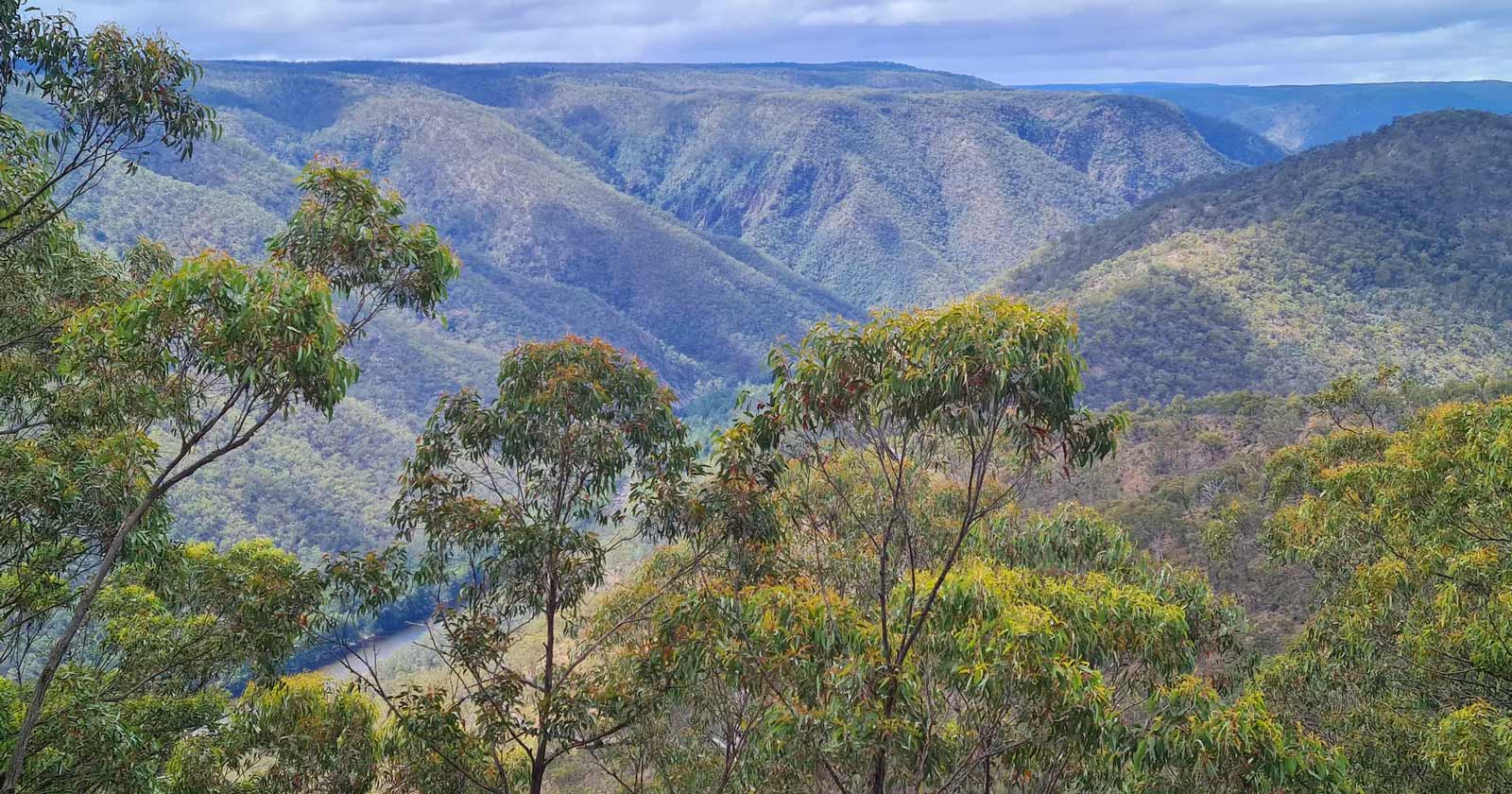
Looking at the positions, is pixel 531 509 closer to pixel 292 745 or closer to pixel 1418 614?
pixel 292 745

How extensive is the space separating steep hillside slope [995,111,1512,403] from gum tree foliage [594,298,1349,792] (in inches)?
2346

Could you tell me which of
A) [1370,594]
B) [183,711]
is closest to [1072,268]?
[1370,594]

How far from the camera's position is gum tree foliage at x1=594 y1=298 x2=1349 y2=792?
644cm

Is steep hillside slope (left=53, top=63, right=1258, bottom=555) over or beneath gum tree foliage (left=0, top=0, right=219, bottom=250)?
beneath

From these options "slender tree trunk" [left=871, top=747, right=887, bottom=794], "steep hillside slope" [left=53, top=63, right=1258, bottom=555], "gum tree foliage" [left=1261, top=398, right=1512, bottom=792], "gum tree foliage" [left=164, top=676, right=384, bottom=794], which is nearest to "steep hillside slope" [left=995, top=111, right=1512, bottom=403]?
"steep hillside slope" [left=53, top=63, right=1258, bottom=555]

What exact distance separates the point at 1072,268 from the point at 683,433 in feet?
306

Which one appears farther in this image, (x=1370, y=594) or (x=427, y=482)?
(x=1370, y=594)

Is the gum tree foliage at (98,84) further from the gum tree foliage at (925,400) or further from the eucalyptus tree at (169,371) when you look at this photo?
the gum tree foliage at (925,400)

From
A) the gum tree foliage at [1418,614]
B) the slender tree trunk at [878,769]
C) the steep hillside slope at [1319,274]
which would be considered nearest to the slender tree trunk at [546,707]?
the slender tree trunk at [878,769]

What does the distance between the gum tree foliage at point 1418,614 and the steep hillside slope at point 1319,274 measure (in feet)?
172

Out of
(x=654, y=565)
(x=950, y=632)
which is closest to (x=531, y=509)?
(x=950, y=632)

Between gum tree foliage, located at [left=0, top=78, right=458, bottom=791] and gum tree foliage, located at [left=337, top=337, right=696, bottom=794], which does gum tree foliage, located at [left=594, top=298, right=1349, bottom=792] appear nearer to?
gum tree foliage, located at [left=337, top=337, right=696, bottom=794]

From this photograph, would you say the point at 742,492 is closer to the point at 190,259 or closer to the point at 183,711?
the point at 190,259

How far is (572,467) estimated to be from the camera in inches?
324
